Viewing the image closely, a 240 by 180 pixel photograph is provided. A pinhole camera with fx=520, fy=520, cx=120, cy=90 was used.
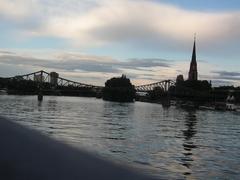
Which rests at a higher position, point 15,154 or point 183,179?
point 15,154

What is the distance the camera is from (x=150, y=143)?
3572cm

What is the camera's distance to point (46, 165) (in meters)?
12.8

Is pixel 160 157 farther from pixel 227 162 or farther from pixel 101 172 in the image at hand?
pixel 101 172

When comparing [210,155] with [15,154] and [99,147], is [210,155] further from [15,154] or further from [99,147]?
[15,154]

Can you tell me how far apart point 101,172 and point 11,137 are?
527cm

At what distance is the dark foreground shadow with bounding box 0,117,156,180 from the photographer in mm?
11695

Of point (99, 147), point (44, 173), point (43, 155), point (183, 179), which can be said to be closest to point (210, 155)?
point (99, 147)

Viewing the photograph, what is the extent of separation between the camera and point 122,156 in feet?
85.5

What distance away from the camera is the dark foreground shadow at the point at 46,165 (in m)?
11.7

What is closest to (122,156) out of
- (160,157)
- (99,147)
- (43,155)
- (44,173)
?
(160,157)

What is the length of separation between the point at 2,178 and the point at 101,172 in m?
2.89

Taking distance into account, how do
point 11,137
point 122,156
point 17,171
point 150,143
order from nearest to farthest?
1. point 17,171
2. point 11,137
3. point 122,156
4. point 150,143

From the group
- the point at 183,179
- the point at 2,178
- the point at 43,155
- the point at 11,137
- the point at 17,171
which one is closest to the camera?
the point at 2,178

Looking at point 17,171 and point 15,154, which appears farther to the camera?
point 15,154
